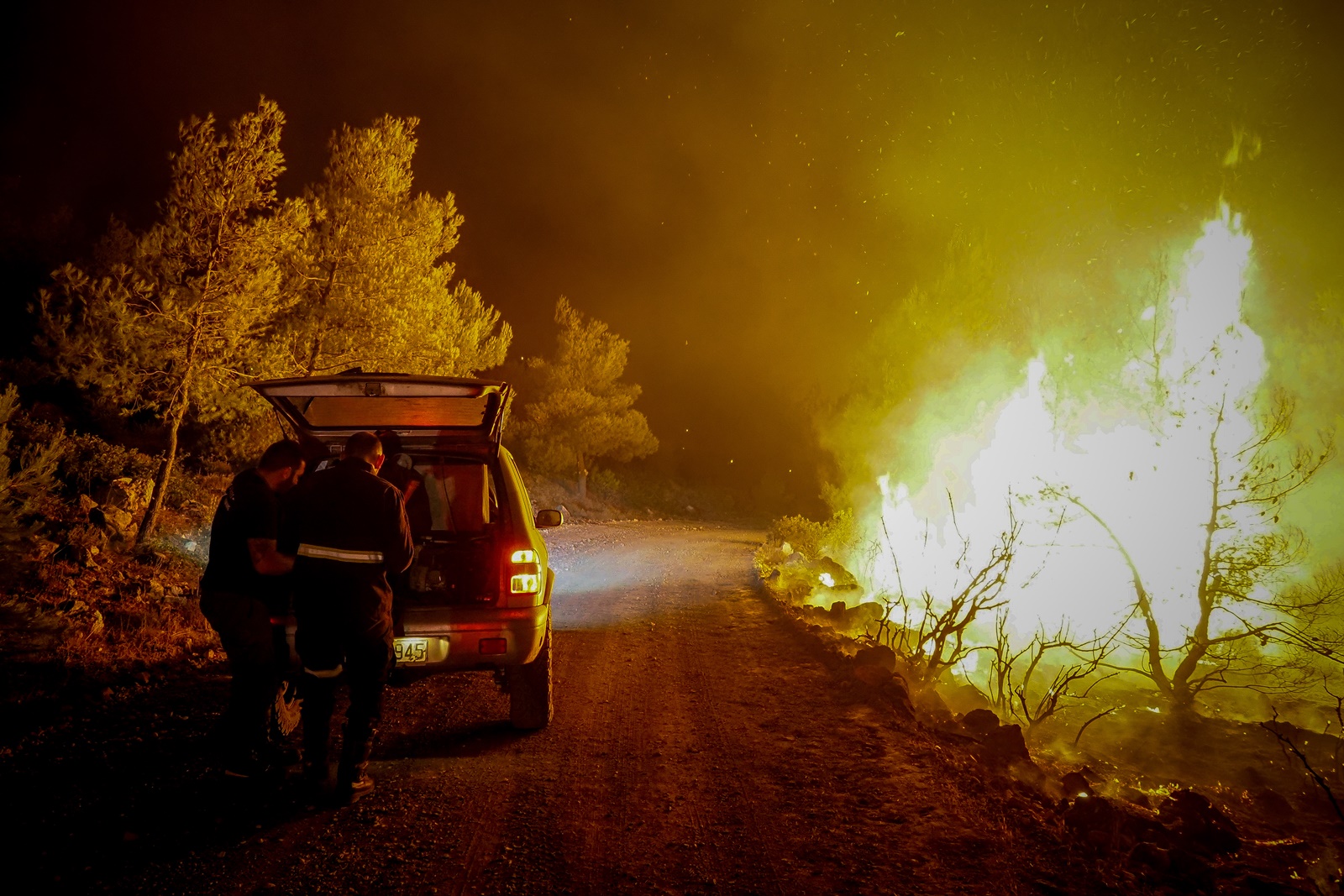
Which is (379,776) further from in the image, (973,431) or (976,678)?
(973,431)

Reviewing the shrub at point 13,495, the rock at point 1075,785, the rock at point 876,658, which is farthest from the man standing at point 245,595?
the rock at point 1075,785

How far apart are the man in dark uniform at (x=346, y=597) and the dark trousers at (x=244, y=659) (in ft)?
1.15

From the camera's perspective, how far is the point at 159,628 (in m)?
7.10

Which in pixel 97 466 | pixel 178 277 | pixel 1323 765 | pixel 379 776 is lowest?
pixel 1323 765

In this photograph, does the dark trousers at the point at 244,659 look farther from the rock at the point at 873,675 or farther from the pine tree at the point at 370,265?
the pine tree at the point at 370,265

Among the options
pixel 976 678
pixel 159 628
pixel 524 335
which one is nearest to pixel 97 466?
pixel 159 628

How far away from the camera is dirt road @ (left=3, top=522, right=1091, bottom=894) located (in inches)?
131

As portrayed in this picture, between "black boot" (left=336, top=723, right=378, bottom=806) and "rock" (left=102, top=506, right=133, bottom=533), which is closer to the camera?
"black boot" (left=336, top=723, right=378, bottom=806)

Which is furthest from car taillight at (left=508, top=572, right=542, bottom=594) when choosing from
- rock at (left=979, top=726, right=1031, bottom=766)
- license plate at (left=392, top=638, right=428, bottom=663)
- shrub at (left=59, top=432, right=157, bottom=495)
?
shrub at (left=59, top=432, right=157, bottom=495)

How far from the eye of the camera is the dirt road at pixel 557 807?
131 inches

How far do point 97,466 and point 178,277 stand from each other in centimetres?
319

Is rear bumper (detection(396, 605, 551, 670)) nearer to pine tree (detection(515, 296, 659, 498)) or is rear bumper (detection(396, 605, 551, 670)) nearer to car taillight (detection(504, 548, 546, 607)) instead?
car taillight (detection(504, 548, 546, 607))

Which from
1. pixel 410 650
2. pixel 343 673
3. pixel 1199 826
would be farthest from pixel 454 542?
pixel 1199 826

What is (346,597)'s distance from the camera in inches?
153
